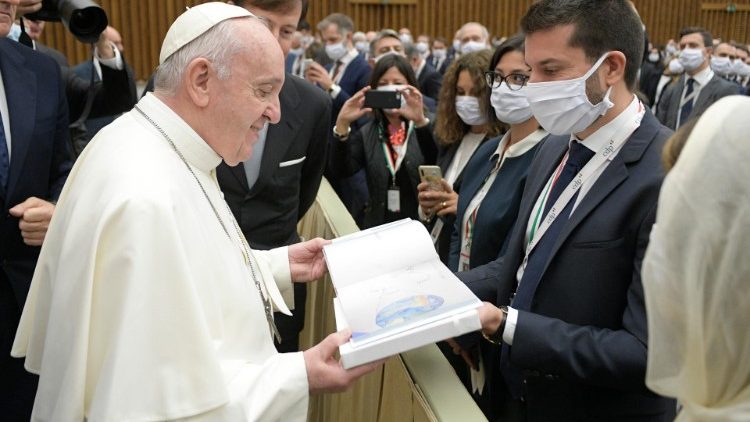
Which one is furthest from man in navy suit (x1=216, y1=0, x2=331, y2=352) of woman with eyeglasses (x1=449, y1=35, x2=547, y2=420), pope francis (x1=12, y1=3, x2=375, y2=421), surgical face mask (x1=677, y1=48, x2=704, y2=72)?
surgical face mask (x1=677, y1=48, x2=704, y2=72)

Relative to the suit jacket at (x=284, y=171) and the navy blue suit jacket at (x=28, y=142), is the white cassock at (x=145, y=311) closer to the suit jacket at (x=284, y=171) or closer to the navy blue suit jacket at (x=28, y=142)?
the navy blue suit jacket at (x=28, y=142)

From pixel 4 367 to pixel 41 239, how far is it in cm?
53

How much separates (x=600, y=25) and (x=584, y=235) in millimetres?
610

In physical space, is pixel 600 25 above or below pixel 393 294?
above

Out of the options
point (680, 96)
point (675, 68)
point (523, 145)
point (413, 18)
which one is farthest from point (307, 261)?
point (413, 18)

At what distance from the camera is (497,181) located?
2.72 meters

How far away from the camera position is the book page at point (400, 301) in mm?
1512

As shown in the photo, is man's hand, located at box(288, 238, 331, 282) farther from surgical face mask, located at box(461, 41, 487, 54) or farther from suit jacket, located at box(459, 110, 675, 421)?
surgical face mask, located at box(461, 41, 487, 54)

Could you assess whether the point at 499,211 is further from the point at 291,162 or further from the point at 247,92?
the point at 247,92

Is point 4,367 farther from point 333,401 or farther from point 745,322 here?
point 745,322

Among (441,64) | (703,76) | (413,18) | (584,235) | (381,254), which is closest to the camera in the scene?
(584,235)

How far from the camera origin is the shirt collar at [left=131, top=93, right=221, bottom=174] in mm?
1693

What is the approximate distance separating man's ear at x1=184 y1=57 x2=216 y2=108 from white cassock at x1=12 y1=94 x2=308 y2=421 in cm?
13

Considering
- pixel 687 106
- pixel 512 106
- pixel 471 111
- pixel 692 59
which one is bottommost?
pixel 687 106
